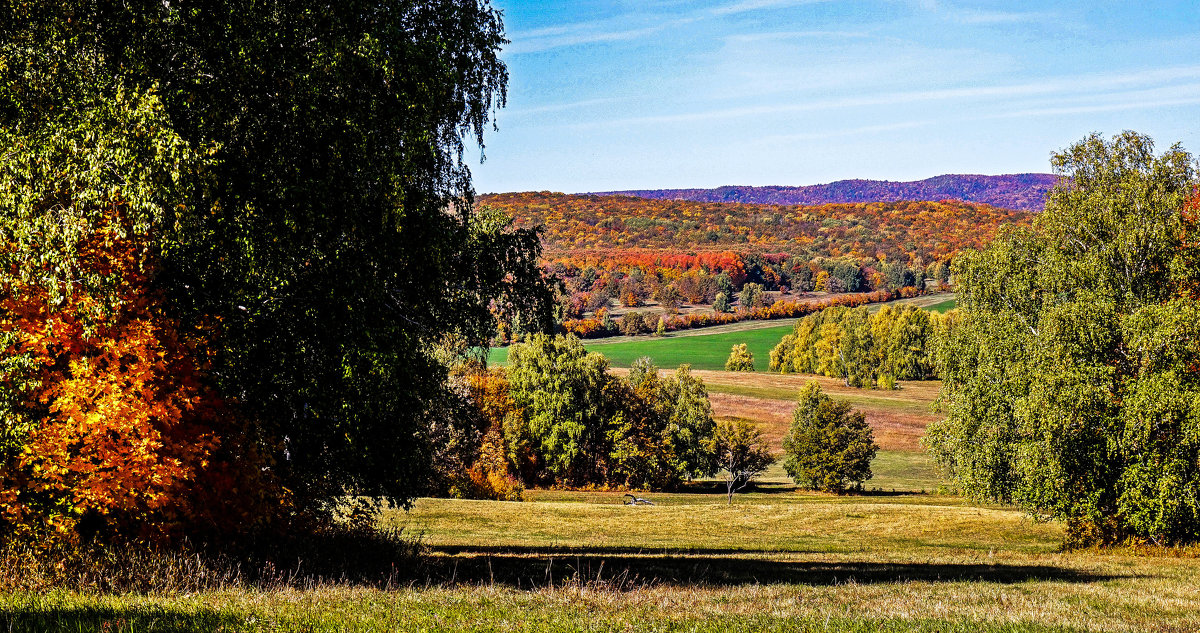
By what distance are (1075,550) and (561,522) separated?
19.4 meters

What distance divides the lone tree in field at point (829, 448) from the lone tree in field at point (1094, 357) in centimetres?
4237

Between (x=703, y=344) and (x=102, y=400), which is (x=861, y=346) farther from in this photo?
(x=102, y=400)

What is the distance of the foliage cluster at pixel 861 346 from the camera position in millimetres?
147375

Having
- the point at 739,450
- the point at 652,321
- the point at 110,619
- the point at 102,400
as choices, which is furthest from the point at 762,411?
the point at 110,619

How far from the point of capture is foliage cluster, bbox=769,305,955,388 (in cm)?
14738

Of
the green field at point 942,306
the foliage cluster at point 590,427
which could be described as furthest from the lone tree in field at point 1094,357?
the green field at point 942,306

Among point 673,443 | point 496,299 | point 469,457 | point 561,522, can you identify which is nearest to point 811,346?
point 673,443

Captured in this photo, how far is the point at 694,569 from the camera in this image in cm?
2030

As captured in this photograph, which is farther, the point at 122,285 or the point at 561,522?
the point at 561,522

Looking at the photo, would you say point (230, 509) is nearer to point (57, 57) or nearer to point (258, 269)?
point (258, 269)

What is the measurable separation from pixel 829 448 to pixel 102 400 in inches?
2859

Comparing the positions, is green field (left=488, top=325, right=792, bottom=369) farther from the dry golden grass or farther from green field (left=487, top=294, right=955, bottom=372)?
the dry golden grass

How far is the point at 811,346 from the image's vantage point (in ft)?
541

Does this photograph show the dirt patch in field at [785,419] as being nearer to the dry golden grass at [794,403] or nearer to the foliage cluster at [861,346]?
the dry golden grass at [794,403]
